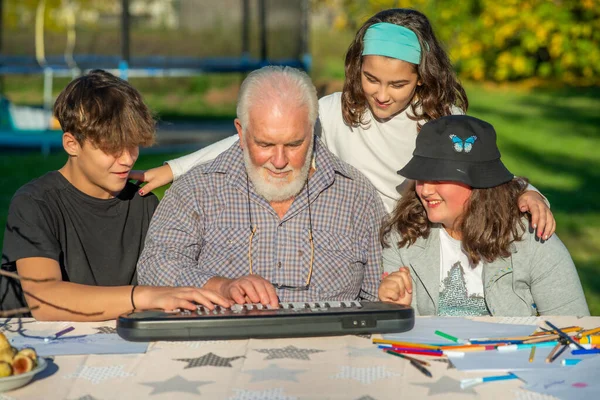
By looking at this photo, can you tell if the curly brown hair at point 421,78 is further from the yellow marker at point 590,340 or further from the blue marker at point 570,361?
the blue marker at point 570,361

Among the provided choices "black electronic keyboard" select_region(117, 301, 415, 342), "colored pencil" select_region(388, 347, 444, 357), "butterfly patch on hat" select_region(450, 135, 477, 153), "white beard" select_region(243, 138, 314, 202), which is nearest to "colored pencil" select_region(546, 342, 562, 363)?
"colored pencil" select_region(388, 347, 444, 357)

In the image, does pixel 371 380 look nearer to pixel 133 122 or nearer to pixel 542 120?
pixel 133 122

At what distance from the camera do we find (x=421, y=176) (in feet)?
10.6

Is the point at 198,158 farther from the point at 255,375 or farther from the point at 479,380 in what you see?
the point at 479,380

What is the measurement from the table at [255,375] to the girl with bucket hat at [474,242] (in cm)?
75

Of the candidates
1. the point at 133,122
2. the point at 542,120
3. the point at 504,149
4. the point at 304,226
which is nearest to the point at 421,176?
the point at 304,226

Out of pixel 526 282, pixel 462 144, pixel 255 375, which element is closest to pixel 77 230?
pixel 255 375

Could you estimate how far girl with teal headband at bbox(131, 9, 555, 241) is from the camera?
12.6 ft

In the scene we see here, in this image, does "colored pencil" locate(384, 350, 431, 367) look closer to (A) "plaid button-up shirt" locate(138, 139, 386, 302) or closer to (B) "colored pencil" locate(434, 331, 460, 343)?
(B) "colored pencil" locate(434, 331, 460, 343)

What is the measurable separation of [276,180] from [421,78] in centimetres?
94

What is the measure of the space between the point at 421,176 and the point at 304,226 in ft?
1.76

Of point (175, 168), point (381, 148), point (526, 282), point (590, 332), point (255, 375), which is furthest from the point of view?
point (381, 148)

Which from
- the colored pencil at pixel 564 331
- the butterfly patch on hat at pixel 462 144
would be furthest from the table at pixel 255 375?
the butterfly patch on hat at pixel 462 144

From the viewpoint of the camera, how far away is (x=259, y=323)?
250 centimetres
